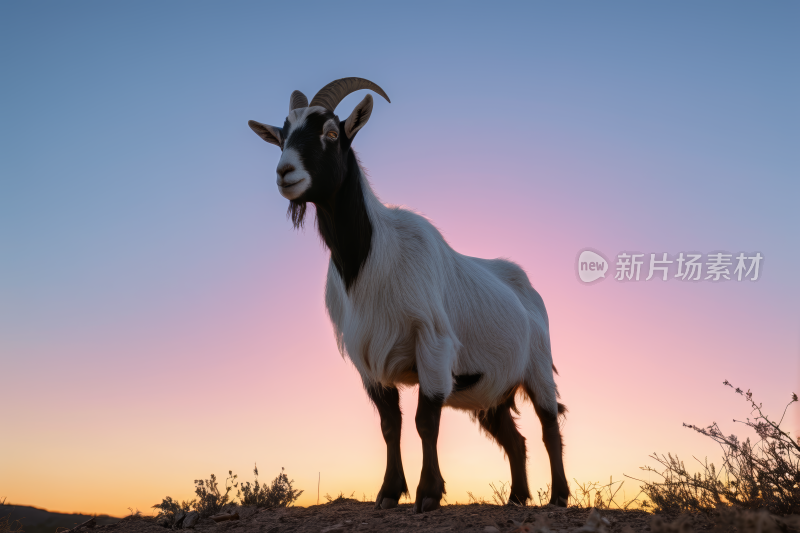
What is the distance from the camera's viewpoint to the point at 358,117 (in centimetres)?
587

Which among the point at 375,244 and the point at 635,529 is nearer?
the point at 635,529

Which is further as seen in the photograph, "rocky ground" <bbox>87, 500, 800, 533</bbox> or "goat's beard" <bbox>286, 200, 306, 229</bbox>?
"goat's beard" <bbox>286, 200, 306, 229</bbox>

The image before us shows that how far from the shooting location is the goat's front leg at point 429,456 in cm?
530

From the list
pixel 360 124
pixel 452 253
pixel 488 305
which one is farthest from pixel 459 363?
pixel 360 124

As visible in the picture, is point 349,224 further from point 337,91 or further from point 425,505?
point 425,505

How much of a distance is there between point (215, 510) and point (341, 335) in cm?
222

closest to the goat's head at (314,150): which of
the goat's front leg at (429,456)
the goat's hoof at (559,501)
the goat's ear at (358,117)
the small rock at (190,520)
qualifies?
the goat's ear at (358,117)

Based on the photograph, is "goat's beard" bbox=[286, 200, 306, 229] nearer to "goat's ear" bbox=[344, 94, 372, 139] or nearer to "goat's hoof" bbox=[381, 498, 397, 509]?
"goat's ear" bbox=[344, 94, 372, 139]

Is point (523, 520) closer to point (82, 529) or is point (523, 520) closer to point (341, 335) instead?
point (341, 335)

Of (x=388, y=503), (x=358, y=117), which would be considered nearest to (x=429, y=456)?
Answer: (x=388, y=503)

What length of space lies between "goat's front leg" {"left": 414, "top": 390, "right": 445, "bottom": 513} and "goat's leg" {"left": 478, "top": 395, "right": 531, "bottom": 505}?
2256 millimetres

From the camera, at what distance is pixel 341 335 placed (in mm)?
6512

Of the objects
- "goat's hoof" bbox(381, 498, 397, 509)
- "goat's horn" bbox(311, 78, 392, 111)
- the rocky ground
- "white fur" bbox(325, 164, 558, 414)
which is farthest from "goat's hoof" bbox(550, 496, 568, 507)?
"goat's horn" bbox(311, 78, 392, 111)

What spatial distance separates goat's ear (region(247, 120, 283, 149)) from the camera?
6.20 meters
